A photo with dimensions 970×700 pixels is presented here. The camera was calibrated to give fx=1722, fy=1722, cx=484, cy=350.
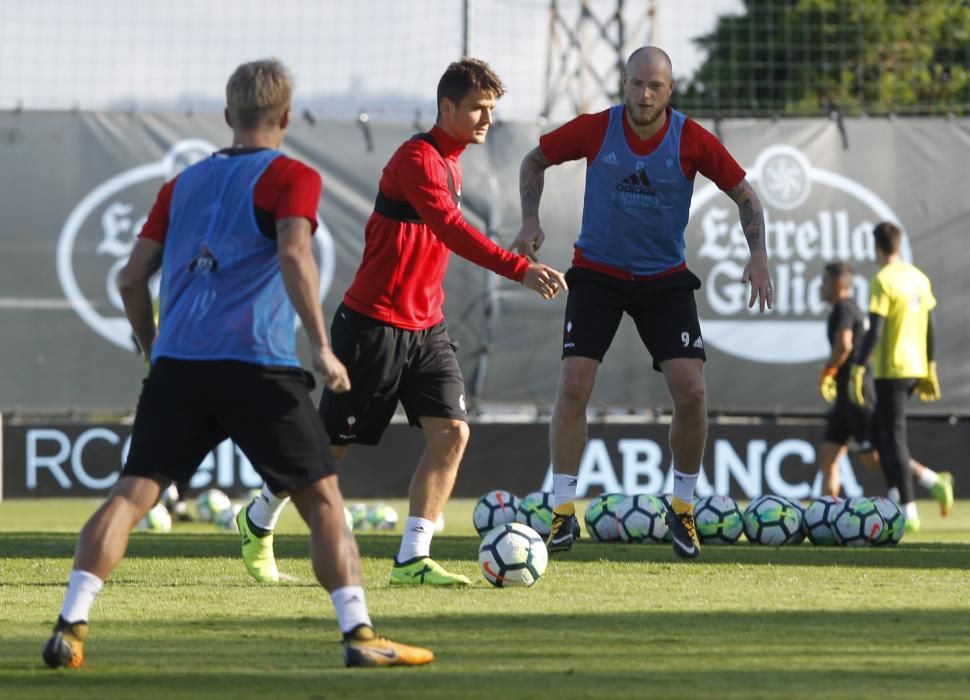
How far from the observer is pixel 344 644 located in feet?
17.1

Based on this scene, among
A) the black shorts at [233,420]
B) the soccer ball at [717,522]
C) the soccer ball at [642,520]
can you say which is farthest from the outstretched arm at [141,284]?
the soccer ball at [717,522]

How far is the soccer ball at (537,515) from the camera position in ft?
32.1

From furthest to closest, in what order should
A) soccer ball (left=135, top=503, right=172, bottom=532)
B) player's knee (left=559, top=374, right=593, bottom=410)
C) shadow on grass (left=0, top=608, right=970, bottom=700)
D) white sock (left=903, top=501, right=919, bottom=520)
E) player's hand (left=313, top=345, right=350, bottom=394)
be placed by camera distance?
white sock (left=903, top=501, right=919, bottom=520) < soccer ball (left=135, top=503, right=172, bottom=532) < player's knee (left=559, top=374, right=593, bottom=410) < player's hand (left=313, top=345, right=350, bottom=394) < shadow on grass (left=0, top=608, right=970, bottom=700)

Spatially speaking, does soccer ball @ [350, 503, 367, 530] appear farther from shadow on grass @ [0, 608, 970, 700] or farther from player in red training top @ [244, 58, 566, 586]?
shadow on grass @ [0, 608, 970, 700]

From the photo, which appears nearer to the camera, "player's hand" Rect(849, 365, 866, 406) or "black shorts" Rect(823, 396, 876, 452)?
"player's hand" Rect(849, 365, 866, 406)

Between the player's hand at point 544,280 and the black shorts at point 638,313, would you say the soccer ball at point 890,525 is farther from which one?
the player's hand at point 544,280

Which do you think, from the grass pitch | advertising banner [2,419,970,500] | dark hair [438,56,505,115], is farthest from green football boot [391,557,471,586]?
advertising banner [2,419,970,500]

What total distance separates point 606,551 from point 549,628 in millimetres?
3226

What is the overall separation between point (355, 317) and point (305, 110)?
997 cm

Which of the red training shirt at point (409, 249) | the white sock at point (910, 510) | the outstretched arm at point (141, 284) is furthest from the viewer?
the white sock at point (910, 510)

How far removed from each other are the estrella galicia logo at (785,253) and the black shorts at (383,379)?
9.64 m

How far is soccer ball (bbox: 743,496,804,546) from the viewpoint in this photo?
1020cm

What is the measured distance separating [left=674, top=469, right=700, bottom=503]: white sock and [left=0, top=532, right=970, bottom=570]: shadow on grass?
12.8 inches

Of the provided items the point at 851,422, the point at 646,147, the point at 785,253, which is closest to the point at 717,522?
the point at 646,147
